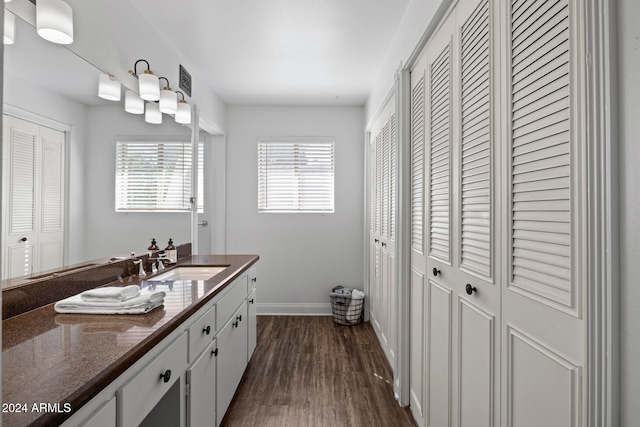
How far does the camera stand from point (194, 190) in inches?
125

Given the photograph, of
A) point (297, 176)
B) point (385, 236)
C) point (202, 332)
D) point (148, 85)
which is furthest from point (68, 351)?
point (297, 176)

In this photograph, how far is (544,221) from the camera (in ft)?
3.18

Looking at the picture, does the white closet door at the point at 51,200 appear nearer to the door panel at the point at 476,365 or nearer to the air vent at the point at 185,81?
the air vent at the point at 185,81

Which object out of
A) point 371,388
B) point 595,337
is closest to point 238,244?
point 371,388

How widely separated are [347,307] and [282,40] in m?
2.66

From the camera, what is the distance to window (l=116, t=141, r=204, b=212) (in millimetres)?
2078

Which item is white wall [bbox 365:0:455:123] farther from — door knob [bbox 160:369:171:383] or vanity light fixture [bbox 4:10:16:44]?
door knob [bbox 160:369:171:383]

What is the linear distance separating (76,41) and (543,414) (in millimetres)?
2293

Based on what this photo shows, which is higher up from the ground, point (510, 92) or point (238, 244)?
point (510, 92)

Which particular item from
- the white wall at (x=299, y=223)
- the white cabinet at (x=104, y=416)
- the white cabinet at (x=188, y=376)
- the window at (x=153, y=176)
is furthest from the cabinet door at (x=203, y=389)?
the white wall at (x=299, y=223)

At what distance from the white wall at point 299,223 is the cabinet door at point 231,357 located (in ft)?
5.19

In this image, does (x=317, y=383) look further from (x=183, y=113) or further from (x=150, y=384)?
(x=183, y=113)

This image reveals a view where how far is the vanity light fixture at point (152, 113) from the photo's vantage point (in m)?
2.33

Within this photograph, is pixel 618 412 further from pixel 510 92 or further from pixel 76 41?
pixel 76 41
